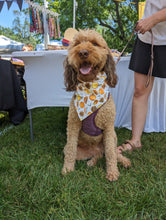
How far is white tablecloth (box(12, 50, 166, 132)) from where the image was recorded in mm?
2055

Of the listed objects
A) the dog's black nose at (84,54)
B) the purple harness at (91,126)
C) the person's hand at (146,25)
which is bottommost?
the purple harness at (91,126)

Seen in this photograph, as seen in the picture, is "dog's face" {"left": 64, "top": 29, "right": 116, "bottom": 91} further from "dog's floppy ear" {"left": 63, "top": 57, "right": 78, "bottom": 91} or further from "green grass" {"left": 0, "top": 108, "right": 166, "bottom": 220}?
"green grass" {"left": 0, "top": 108, "right": 166, "bottom": 220}

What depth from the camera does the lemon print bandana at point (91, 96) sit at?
1.56 m

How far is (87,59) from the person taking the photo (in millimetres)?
1407

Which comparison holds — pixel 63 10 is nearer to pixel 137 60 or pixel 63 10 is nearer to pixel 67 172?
pixel 137 60

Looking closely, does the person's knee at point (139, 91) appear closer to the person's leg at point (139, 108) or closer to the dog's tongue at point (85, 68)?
the person's leg at point (139, 108)

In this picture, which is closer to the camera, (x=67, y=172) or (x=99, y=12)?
(x=67, y=172)

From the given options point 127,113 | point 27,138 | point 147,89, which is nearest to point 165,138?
point 127,113

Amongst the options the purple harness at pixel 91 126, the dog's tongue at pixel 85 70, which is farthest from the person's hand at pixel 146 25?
the purple harness at pixel 91 126

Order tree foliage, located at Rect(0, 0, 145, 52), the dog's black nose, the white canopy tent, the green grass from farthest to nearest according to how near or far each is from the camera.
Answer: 1. the white canopy tent
2. tree foliage, located at Rect(0, 0, 145, 52)
3. the dog's black nose
4. the green grass

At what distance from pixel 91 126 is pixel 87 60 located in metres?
0.56

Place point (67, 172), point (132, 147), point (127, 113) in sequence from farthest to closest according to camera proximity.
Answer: point (127, 113) < point (132, 147) < point (67, 172)

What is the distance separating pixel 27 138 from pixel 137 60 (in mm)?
1669

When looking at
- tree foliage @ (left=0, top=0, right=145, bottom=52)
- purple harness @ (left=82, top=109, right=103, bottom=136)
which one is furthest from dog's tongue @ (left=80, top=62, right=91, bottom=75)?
tree foliage @ (left=0, top=0, right=145, bottom=52)
